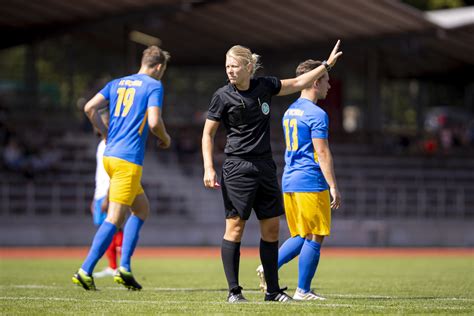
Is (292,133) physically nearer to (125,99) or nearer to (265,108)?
(265,108)

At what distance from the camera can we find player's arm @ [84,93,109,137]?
10.2m

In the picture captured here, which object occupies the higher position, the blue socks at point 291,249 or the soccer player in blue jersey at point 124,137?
the soccer player in blue jersey at point 124,137

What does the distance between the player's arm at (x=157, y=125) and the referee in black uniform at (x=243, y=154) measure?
1094 millimetres

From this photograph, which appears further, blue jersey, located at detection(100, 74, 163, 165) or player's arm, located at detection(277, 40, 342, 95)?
blue jersey, located at detection(100, 74, 163, 165)

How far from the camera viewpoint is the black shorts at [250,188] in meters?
8.57

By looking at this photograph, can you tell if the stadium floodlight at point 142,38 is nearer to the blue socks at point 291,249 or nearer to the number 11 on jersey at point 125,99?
the number 11 on jersey at point 125,99

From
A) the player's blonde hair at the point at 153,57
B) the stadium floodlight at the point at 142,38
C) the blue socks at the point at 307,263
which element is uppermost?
the stadium floodlight at the point at 142,38

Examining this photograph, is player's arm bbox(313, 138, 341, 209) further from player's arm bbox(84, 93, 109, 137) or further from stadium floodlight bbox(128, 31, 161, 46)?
stadium floodlight bbox(128, 31, 161, 46)

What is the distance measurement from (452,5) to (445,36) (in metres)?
10.5

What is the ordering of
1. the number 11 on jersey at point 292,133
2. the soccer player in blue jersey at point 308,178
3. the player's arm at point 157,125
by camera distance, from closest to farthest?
1. the soccer player in blue jersey at point 308,178
2. the number 11 on jersey at point 292,133
3. the player's arm at point 157,125

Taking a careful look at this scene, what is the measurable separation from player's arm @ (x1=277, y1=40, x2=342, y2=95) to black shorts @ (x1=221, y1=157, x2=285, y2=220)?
2.12 feet

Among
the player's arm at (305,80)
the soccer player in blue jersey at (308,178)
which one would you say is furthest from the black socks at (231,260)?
the player's arm at (305,80)

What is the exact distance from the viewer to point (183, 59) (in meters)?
34.0

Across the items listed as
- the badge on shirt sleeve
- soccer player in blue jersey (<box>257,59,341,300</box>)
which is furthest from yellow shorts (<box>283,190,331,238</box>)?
the badge on shirt sleeve
